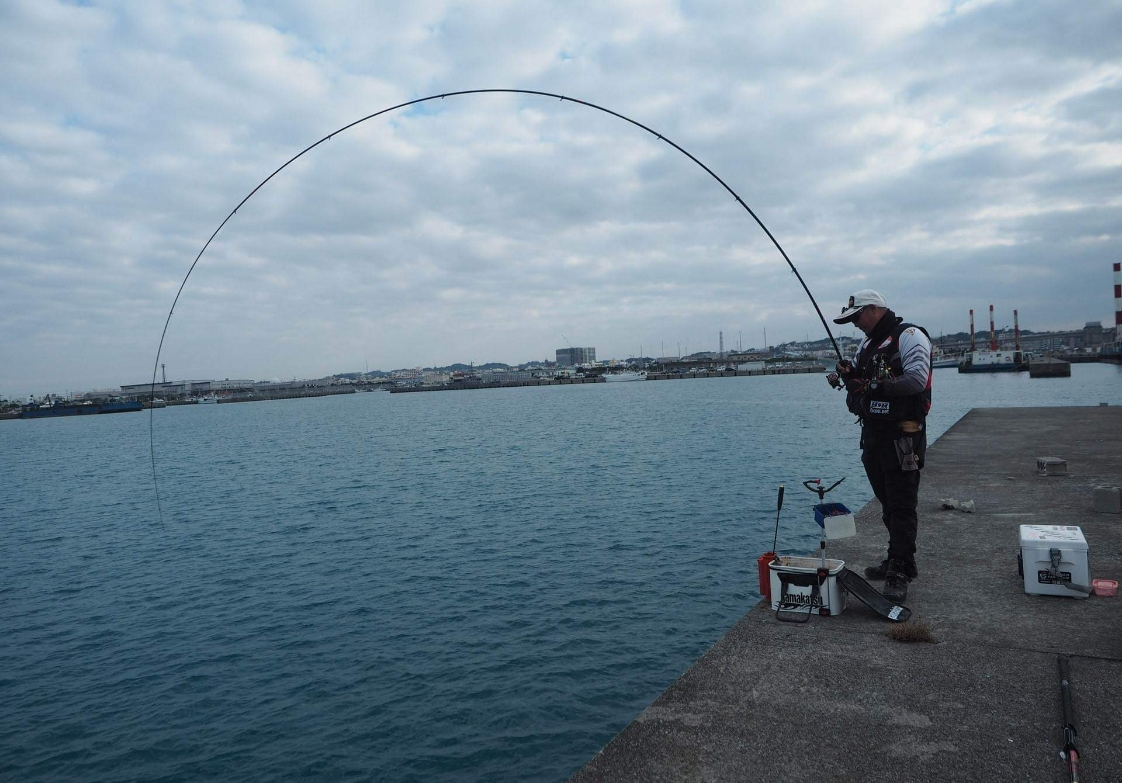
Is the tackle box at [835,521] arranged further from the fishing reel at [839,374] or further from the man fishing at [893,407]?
the fishing reel at [839,374]

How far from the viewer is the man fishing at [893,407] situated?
5066mm

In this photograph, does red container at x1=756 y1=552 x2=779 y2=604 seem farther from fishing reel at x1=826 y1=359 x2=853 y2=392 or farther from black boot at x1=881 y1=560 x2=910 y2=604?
fishing reel at x1=826 y1=359 x2=853 y2=392

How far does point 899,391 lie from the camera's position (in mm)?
4992

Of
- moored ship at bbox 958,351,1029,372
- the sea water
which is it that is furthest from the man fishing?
moored ship at bbox 958,351,1029,372

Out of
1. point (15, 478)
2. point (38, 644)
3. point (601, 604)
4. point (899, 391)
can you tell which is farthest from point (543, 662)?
point (15, 478)

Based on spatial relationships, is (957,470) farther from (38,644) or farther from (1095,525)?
(38,644)

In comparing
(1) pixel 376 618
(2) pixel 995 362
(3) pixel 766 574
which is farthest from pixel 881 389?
(2) pixel 995 362

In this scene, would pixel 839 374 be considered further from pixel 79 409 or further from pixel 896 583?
pixel 79 409

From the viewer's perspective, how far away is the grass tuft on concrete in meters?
4.62

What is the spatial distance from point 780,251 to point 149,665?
9674 millimetres

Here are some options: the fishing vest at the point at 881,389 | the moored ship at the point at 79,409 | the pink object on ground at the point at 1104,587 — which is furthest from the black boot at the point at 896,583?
the moored ship at the point at 79,409

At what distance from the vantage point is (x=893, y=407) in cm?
514

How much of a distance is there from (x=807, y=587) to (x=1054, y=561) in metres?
1.93

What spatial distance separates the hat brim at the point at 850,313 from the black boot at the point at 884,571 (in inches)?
79.6
